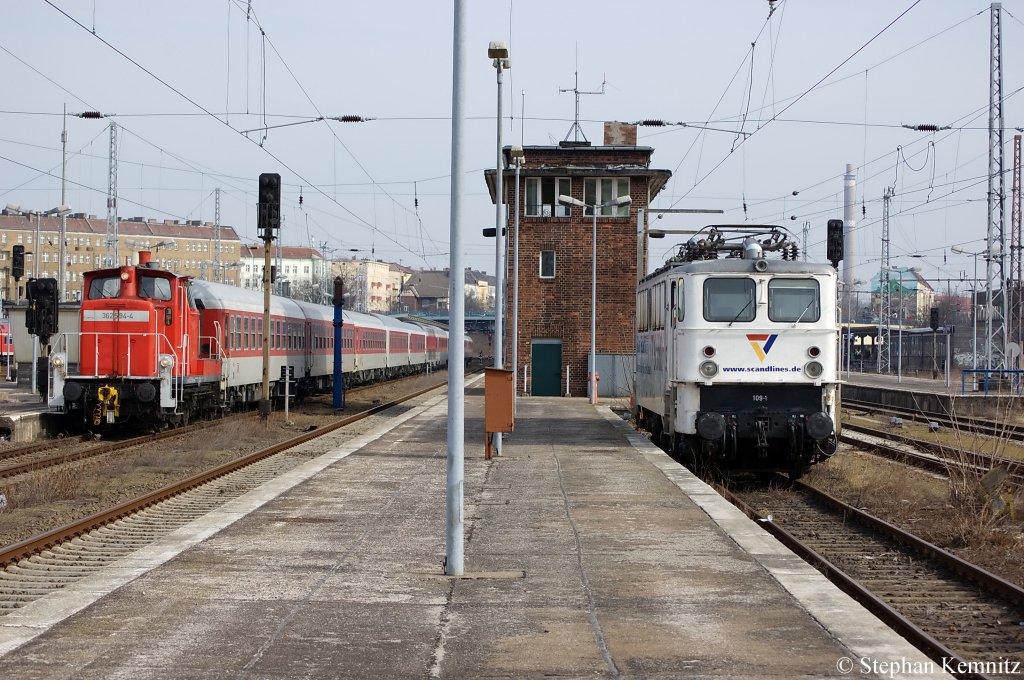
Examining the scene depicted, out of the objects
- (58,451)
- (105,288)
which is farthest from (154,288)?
(58,451)

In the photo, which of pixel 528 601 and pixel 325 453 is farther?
pixel 325 453

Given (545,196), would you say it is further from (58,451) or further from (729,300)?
(729,300)

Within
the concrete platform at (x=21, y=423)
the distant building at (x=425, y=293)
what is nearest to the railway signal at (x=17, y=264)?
the concrete platform at (x=21, y=423)

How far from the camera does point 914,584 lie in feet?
32.8

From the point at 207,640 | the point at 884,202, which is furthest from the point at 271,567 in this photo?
the point at 884,202

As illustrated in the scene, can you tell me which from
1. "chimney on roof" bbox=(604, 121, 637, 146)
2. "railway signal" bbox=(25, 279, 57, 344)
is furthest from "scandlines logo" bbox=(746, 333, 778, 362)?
"chimney on roof" bbox=(604, 121, 637, 146)

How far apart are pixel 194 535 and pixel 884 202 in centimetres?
5593

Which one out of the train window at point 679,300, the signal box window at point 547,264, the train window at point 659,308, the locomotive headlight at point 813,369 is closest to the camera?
the locomotive headlight at point 813,369

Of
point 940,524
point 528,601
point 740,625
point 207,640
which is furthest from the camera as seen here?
point 940,524

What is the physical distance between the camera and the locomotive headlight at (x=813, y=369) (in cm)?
1684

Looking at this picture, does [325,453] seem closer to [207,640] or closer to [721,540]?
[721,540]

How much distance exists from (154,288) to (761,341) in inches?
526

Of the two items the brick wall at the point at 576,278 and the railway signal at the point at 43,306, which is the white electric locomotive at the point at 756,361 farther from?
the brick wall at the point at 576,278

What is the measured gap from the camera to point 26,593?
848cm
